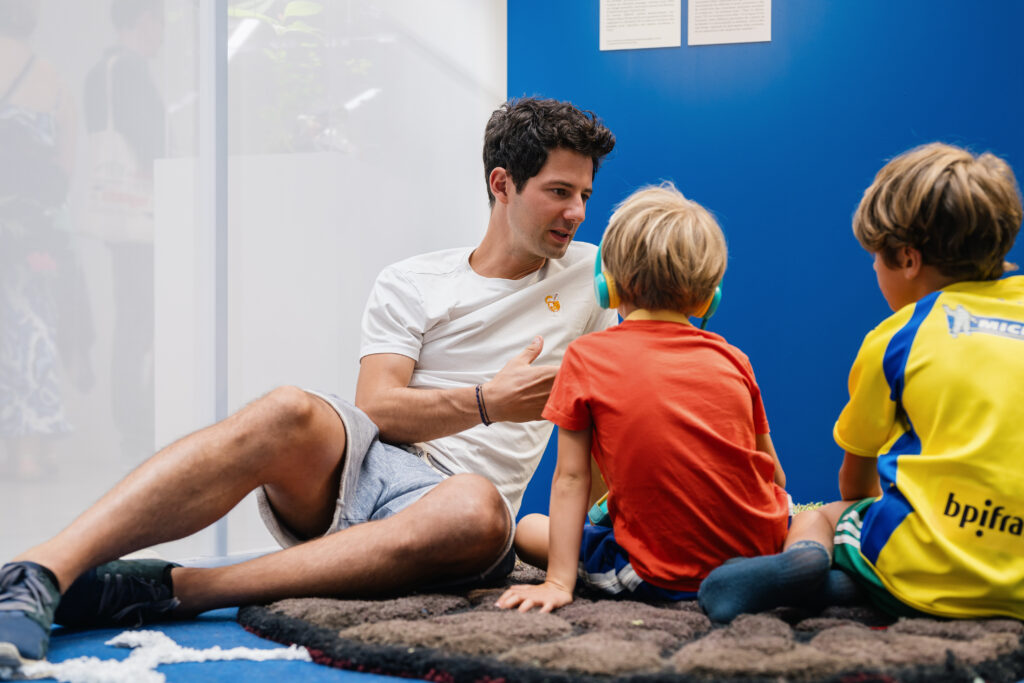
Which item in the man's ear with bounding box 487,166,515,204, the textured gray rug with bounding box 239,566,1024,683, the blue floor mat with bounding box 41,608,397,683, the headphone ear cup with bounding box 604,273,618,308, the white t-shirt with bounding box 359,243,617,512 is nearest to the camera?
the textured gray rug with bounding box 239,566,1024,683

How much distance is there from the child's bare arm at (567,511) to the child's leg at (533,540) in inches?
7.9

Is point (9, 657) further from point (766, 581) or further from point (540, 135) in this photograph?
point (540, 135)

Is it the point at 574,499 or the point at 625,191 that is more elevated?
the point at 625,191

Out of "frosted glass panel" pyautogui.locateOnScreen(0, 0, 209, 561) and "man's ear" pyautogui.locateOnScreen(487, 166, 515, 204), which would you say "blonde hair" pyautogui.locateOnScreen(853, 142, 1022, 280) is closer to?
"man's ear" pyautogui.locateOnScreen(487, 166, 515, 204)

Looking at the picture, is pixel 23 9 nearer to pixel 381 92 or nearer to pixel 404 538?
pixel 381 92

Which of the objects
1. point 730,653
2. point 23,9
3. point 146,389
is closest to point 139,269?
point 146,389

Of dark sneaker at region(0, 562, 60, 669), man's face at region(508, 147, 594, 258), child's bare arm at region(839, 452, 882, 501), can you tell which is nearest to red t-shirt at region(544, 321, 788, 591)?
child's bare arm at region(839, 452, 882, 501)

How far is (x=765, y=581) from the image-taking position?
1155mm

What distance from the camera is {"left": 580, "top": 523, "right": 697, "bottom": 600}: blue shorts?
134 cm

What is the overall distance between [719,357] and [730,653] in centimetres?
48

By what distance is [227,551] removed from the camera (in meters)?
2.22

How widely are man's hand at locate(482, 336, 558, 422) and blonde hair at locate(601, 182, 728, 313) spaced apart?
293 mm

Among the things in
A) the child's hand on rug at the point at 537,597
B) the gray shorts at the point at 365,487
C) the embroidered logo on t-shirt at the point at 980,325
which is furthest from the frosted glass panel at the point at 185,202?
the embroidered logo on t-shirt at the point at 980,325

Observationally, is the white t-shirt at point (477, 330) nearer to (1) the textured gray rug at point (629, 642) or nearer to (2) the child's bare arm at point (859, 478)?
(1) the textured gray rug at point (629, 642)
